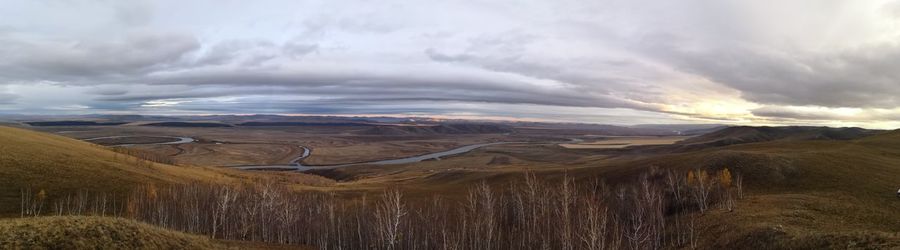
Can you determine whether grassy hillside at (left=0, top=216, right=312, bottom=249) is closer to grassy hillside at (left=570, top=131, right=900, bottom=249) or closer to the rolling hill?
the rolling hill

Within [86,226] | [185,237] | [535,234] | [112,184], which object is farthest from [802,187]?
[112,184]

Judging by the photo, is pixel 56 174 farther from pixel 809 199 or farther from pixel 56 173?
pixel 809 199

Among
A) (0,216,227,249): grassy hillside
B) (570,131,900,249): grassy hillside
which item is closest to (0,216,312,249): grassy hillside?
(0,216,227,249): grassy hillside

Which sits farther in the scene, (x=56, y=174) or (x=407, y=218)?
(x=407, y=218)

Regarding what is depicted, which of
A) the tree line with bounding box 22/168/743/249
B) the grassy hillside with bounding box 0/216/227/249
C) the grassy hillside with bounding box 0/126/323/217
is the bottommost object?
the tree line with bounding box 22/168/743/249

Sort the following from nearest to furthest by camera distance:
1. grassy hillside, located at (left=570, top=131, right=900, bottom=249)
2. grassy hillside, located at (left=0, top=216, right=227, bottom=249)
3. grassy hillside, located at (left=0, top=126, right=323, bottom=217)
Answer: grassy hillside, located at (left=0, top=216, right=227, bottom=249) < grassy hillside, located at (left=570, top=131, right=900, bottom=249) < grassy hillside, located at (left=0, top=126, right=323, bottom=217)

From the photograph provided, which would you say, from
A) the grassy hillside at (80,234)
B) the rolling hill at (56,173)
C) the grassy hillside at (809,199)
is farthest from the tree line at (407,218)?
the grassy hillside at (80,234)

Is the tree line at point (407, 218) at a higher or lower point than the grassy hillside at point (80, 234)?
lower

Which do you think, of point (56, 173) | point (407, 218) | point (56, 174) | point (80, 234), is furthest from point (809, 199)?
point (56, 173)

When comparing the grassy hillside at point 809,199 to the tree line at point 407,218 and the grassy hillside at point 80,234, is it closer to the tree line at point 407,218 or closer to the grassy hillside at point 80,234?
the tree line at point 407,218

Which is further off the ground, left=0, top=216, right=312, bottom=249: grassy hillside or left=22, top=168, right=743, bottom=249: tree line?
left=0, top=216, right=312, bottom=249: grassy hillside

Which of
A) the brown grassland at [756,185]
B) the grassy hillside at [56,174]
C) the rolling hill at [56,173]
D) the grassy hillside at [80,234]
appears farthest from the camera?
the rolling hill at [56,173]

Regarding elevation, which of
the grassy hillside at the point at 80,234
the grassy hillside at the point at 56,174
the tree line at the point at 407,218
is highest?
the grassy hillside at the point at 80,234
